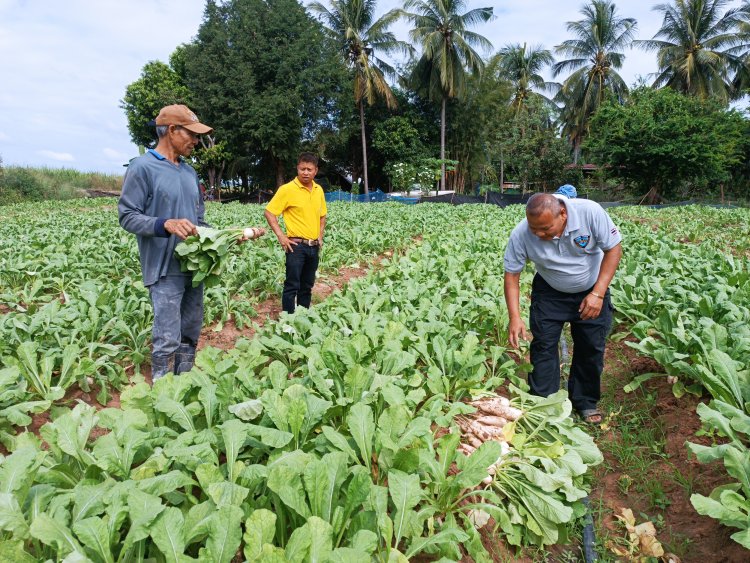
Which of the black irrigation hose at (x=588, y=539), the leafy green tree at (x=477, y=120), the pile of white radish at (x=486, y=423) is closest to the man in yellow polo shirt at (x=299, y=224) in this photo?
the pile of white radish at (x=486, y=423)

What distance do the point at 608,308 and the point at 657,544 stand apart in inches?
66.8

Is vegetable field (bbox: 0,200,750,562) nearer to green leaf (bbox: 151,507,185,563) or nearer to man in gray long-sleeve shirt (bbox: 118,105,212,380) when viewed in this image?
green leaf (bbox: 151,507,185,563)

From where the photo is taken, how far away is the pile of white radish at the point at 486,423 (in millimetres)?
2699

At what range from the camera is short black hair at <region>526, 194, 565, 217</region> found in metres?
2.93

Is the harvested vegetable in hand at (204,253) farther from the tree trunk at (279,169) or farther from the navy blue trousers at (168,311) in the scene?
the tree trunk at (279,169)

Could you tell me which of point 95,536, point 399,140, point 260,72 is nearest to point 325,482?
point 95,536

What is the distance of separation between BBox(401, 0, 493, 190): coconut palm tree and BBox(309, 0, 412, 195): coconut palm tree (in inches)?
63.6

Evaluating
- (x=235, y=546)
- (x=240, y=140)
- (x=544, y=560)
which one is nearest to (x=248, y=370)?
(x=235, y=546)

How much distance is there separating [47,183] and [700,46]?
44.3 meters

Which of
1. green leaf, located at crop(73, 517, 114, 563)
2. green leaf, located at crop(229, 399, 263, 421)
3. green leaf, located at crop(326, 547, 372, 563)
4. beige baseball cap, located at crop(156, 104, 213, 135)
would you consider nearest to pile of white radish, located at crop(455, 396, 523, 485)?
green leaf, located at crop(229, 399, 263, 421)

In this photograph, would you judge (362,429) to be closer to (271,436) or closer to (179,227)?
(271,436)

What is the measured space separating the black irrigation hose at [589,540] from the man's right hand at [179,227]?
2.86 m

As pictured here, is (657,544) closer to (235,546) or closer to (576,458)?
(576,458)

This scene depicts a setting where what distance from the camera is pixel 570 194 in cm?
366
